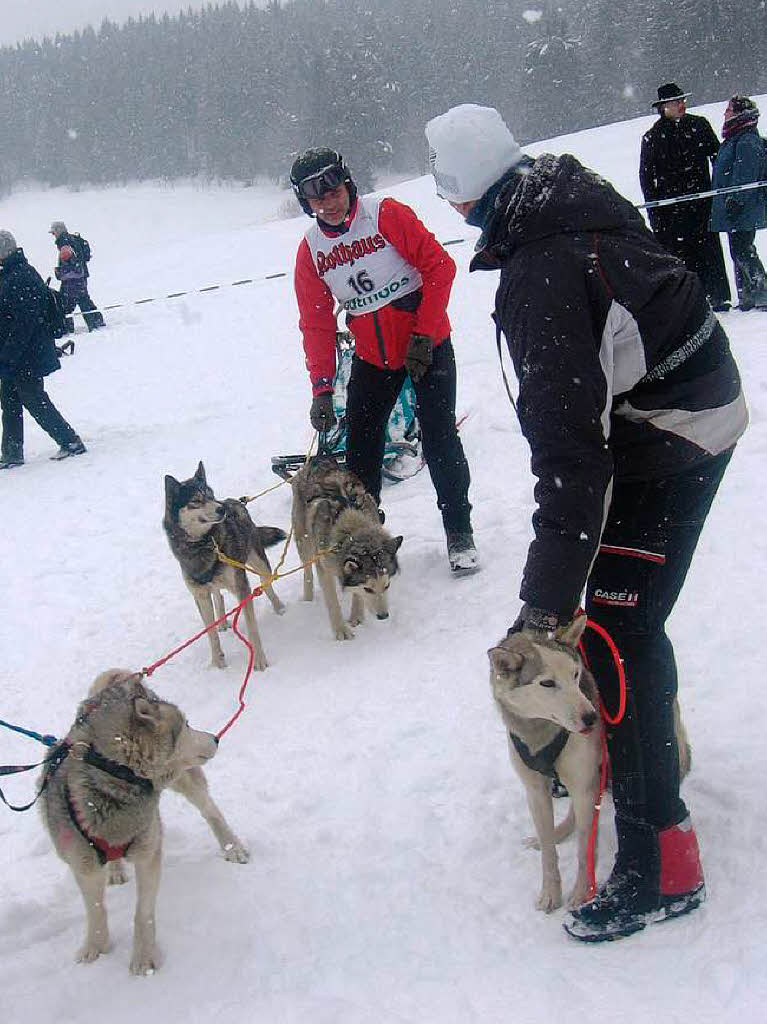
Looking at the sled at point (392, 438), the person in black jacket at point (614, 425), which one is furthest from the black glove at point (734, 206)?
the person in black jacket at point (614, 425)

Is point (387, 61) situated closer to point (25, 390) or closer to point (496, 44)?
point (496, 44)

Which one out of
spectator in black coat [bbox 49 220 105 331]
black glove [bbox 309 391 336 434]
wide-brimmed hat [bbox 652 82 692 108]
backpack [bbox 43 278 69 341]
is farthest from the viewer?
spectator in black coat [bbox 49 220 105 331]

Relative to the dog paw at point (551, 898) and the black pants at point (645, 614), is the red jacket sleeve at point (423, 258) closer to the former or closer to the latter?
the black pants at point (645, 614)

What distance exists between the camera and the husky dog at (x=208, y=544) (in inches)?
157

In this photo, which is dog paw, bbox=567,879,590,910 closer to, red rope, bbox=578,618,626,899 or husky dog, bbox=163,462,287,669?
red rope, bbox=578,618,626,899

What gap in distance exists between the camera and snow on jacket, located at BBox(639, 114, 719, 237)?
7.28 metres

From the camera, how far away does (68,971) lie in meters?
2.24

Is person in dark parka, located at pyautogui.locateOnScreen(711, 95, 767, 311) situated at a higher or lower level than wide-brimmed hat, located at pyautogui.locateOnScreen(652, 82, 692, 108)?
lower

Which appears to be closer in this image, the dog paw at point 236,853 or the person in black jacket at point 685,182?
the dog paw at point 236,853

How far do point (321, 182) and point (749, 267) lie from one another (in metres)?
5.13

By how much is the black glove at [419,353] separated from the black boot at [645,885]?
7.95ft

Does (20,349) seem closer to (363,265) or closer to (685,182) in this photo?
(363,265)

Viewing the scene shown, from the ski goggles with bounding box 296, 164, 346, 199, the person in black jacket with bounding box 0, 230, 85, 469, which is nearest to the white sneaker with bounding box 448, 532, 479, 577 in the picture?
the ski goggles with bounding box 296, 164, 346, 199

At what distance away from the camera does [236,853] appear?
2.60m
